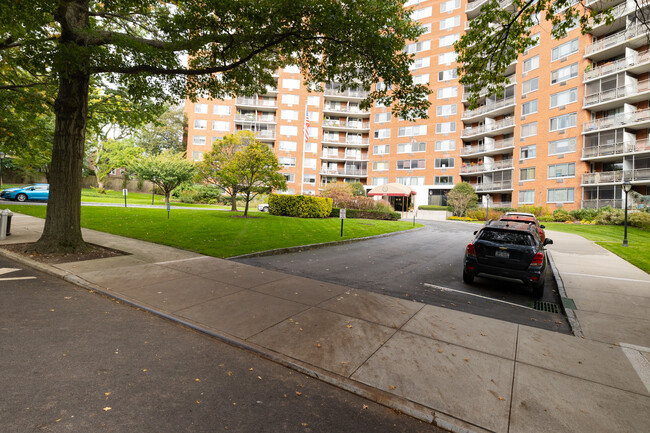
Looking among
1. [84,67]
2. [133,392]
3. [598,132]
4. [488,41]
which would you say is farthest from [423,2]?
[133,392]

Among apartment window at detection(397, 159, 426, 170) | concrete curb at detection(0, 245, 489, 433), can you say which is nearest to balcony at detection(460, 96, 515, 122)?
apartment window at detection(397, 159, 426, 170)

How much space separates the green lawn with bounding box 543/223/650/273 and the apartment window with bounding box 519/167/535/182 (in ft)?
43.7

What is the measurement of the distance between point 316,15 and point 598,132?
38040 millimetres

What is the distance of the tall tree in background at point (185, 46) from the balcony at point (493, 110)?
3962 centimetres

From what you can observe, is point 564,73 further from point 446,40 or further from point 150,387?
point 150,387

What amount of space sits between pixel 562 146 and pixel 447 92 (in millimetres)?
19493

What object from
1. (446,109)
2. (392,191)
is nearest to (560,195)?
(392,191)

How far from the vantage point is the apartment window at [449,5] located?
4812 cm

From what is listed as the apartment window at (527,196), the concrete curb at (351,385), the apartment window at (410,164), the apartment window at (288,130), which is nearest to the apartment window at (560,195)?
the apartment window at (527,196)

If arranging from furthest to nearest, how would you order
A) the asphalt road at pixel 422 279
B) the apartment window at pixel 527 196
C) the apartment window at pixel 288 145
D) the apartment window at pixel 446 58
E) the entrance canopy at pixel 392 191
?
the apartment window at pixel 288 145 → the apartment window at pixel 446 58 → the entrance canopy at pixel 392 191 → the apartment window at pixel 527 196 → the asphalt road at pixel 422 279

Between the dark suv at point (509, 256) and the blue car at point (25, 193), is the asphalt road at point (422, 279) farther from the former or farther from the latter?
the blue car at point (25, 193)

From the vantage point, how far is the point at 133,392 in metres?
2.97

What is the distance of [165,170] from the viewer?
111 ft

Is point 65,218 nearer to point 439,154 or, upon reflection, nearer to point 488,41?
point 488,41
